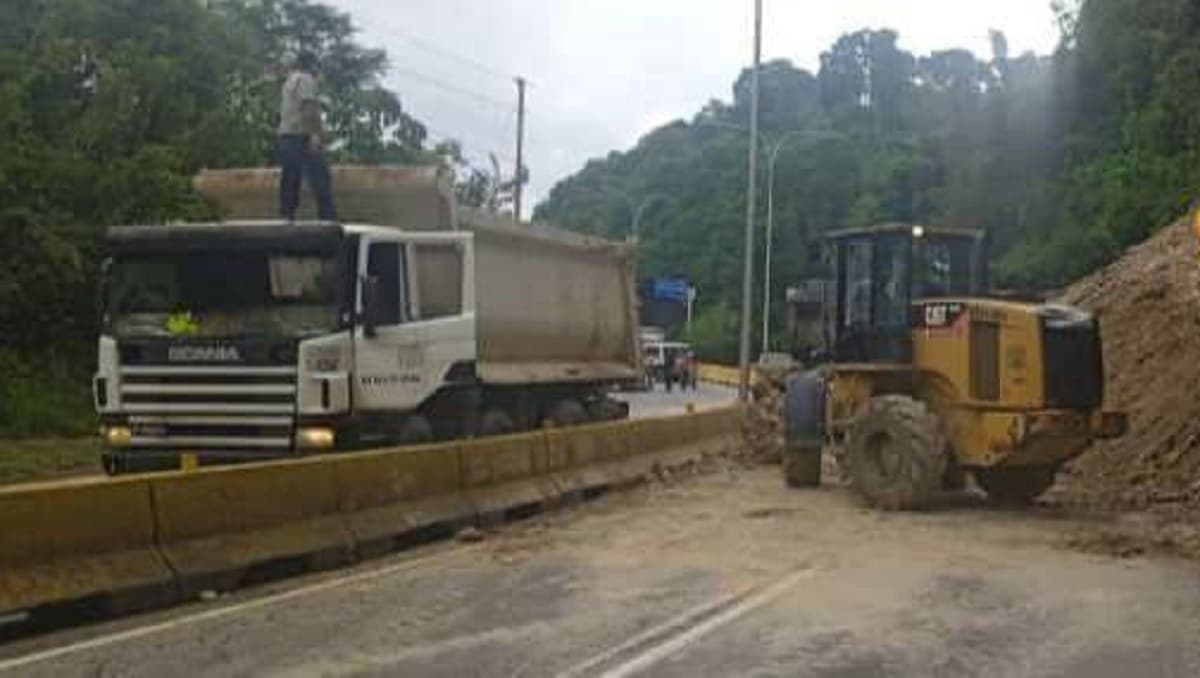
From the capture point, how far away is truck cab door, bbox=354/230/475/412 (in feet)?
49.3

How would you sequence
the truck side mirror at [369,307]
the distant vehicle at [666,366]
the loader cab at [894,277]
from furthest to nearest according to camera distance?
the distant vehicle at [666,366], the loader cab at [894,277], the truck side mirror at [369,307]

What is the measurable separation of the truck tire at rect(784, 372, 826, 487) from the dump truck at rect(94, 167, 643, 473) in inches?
155

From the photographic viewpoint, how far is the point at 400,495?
1364 cm

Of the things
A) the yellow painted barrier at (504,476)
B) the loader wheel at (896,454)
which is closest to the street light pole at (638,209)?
the loader wheel at (896,454)

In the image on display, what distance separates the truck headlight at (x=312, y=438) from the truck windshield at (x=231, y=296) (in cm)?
84

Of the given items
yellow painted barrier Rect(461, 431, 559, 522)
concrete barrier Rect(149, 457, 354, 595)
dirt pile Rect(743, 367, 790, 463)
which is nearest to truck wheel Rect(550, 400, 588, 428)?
Answer: dirt pile Rect(743, 367, 790, 463)

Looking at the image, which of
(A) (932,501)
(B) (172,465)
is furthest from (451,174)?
(A) (932,501)

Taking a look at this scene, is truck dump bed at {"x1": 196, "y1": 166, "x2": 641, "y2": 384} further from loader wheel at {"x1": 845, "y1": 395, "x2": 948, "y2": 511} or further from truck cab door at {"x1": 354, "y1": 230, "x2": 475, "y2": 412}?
loader wheel at {"x1": 845, "y1": 395, "x2": 948, "y2": 511}

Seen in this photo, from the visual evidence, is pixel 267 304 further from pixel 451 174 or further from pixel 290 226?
pixel 451 174

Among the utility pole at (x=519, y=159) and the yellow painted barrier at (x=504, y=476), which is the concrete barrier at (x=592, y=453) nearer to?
the yellow painted barrier at (x=504, y=476)

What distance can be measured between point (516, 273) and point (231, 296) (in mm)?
4490

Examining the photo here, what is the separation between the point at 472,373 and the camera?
16719 millimetres

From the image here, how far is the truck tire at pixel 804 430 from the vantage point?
18750mm

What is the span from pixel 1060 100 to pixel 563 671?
217 feet
